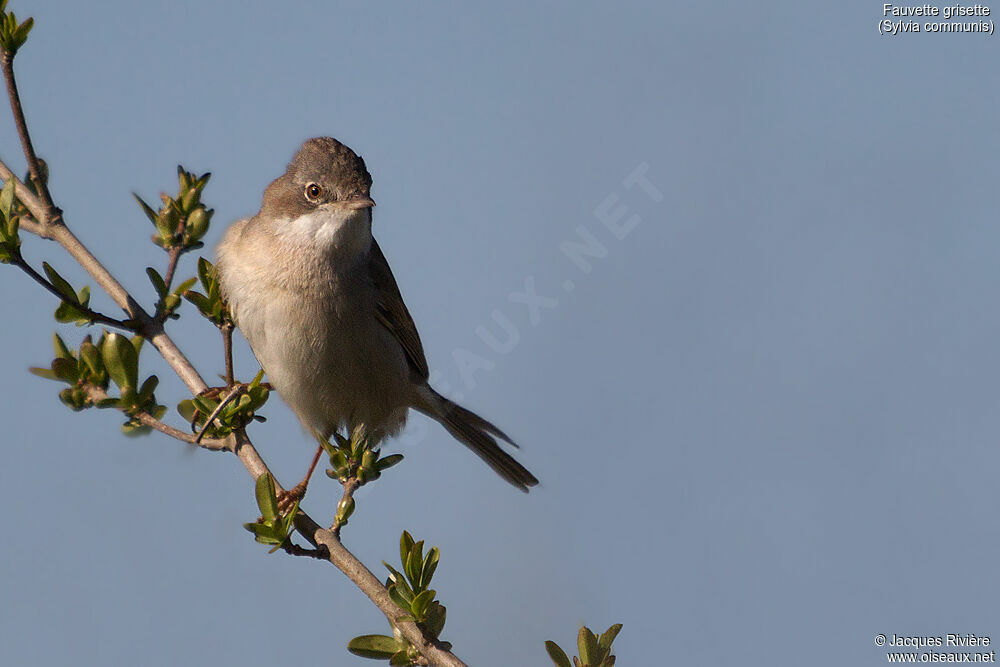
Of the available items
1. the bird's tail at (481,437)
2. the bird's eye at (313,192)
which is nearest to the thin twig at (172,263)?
the bird's eye at (313,192)

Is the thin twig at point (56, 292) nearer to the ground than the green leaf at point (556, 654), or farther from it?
farther from it

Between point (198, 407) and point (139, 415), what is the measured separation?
187mm

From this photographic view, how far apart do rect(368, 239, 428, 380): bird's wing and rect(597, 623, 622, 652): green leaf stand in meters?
2.68

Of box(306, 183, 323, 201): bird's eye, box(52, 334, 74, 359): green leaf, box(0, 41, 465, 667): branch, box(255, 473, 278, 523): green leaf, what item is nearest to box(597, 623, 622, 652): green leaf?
box(0, 41, 465, 667): branch

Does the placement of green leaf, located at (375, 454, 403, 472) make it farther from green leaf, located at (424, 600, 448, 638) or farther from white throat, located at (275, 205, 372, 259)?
white throat, located at (275, 205, 372, 259)

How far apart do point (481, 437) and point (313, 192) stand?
2.02 metres

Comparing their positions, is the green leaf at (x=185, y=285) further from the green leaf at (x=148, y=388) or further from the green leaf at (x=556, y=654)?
the green leaf at (x=556, y=654)

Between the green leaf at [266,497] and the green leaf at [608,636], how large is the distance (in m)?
1.07

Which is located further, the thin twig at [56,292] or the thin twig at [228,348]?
the thin twig at [228,348]

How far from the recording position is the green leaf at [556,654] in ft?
8.74

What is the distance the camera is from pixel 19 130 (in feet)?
9.73

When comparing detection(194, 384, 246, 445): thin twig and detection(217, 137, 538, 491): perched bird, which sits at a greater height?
detection(217, 137, 538, 491): perched bird

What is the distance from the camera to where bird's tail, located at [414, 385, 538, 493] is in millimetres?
5910

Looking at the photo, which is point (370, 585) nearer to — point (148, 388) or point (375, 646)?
point (375, 646)
